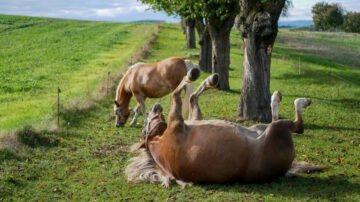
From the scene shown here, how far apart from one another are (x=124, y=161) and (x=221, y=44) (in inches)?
422

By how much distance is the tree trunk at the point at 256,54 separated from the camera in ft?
34.7

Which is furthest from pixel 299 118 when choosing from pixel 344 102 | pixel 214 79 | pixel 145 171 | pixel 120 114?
pixel 344 102

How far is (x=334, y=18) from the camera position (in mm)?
91938

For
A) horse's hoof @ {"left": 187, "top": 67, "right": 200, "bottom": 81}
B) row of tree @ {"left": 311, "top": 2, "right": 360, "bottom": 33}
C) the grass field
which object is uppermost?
row of tree @ {"left": 311, "top": 2, "right": 360, "bottom": 33}

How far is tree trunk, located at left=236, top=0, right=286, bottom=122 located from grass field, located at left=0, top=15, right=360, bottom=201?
0.80 meters

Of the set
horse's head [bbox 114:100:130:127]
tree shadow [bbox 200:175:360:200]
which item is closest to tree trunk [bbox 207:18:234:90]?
horse's head [bbox 114:100:130:127]

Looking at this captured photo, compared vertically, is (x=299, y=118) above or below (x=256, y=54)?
below

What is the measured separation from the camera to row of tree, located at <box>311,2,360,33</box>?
8881cm

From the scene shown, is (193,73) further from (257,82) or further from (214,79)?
(257,82)

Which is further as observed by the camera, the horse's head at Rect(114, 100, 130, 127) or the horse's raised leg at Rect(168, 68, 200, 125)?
the horse's head at Rect(114, 100, 130, 127)

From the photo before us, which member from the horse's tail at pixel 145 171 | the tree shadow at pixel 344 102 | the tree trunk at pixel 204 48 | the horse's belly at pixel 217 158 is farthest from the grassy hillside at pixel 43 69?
the tree shadow at pixel 344 102

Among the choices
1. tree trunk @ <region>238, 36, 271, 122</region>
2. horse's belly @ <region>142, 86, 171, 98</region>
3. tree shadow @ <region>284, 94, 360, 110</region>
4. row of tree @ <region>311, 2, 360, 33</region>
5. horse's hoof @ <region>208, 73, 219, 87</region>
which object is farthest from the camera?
row of tree @ <region>311, 2, 360, 33</region>

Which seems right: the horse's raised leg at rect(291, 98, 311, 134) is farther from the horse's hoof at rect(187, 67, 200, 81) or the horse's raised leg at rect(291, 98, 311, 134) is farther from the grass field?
the horse's hoof at rect(187, 67, 200, 81)

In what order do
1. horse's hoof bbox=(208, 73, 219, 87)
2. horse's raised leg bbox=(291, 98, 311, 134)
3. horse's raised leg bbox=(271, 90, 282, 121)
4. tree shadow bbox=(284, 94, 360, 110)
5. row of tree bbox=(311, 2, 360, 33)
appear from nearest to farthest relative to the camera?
horse's raised leg bbox=(291, 98, 311, 134) < horse's hoof bbox=(208, 73, 219, 87) < horse's raised leg bbox=(271, 90, 282, 121) < tree shadow bbox=(284, 94, 360, 110) < row of tree bbox=(311, 2, 360, 33)
